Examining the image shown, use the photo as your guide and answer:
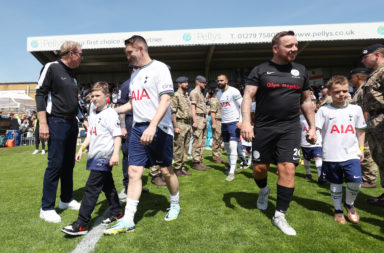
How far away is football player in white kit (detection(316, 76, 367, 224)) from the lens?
282 cm

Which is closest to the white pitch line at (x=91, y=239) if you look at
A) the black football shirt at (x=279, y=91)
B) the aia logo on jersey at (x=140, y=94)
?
the aia logo on jersey at (x=140, y=94)

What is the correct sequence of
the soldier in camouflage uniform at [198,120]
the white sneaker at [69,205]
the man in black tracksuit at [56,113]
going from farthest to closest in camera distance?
1. the soldier in camouflage uniform at [198,120]
2. the white sneaker at [69,205]
3. the man in black tracksuit at [56,113]

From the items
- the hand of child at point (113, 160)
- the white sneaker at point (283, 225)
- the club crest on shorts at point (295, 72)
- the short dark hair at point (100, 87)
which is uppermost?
the club crest on shorts at point (295, 72)

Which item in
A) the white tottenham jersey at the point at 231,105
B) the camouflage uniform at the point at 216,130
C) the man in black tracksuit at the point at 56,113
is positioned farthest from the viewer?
the camouflage uniform at the point at 216,130

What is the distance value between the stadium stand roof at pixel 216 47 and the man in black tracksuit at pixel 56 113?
33.2 ft

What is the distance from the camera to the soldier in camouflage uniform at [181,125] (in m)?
5.07

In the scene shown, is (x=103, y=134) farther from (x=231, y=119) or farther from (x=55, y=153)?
(x=231, y=119)

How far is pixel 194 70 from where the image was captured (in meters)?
23.6

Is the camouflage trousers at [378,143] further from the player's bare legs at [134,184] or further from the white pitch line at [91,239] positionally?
the white pitch line at [91,239]

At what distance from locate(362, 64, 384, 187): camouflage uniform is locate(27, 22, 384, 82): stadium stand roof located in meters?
12.7

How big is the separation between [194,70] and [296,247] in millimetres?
22534

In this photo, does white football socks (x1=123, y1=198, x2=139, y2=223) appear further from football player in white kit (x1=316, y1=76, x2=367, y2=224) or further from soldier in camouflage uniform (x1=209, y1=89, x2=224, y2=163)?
soldier in camouflage uniform (x1=209, y1=89, x2=224, y2=163)

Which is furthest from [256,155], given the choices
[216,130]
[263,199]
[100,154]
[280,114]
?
[216,130]

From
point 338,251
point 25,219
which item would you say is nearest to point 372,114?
point 338,251
